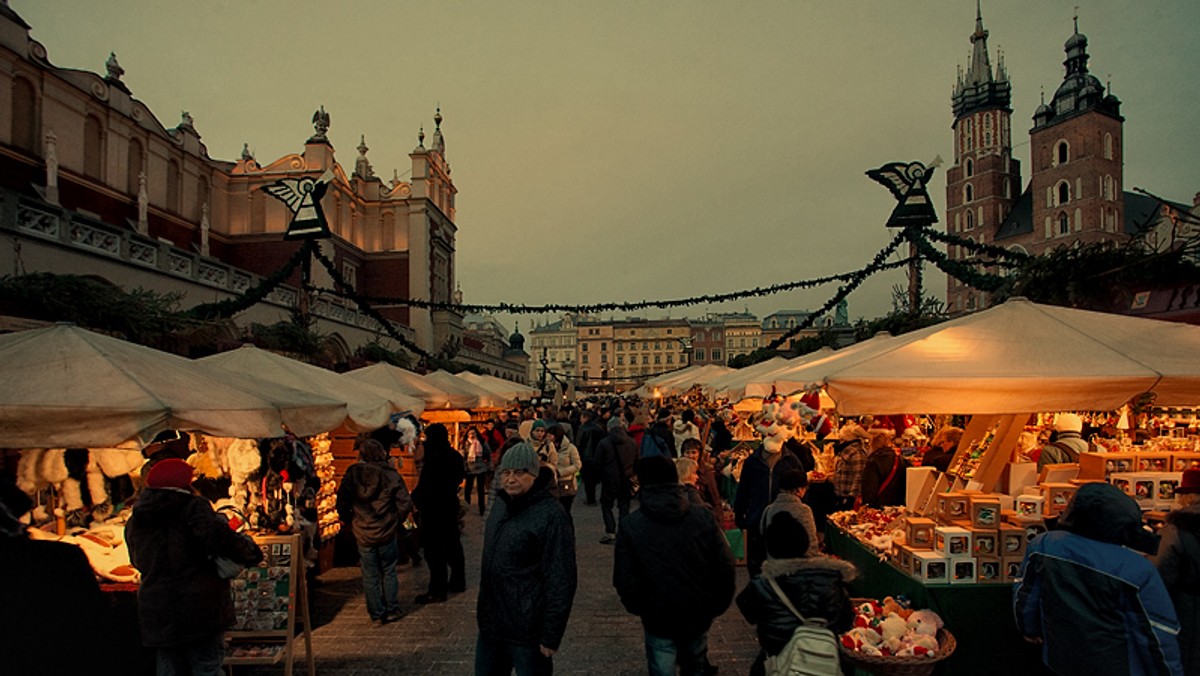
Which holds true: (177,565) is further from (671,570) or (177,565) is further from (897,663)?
(897,663)

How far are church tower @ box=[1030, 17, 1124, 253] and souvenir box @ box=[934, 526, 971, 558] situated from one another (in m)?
78.3

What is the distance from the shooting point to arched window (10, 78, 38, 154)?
20500mm

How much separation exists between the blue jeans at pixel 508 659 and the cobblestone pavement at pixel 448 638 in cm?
173

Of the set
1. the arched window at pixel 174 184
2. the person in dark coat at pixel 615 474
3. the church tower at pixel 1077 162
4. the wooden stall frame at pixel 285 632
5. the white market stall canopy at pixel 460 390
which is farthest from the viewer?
the church tower at pixel 1077 162

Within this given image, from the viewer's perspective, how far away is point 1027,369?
463cm

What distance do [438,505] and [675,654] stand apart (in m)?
4.03

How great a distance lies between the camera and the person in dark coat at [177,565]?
390cm

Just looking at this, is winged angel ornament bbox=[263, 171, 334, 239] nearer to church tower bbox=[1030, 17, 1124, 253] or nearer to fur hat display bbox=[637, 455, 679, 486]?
fur hat display bbox=[637, 455, 679, 486]

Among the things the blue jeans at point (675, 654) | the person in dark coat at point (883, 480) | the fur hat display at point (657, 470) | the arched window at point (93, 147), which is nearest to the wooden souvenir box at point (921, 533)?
the blue jeans at point (675, 654)

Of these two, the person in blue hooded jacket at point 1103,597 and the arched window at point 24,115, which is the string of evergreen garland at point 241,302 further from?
the arched window at point 24,115

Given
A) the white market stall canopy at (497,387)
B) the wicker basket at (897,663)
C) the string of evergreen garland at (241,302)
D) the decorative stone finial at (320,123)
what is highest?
the decorative stone finial at (320,123)

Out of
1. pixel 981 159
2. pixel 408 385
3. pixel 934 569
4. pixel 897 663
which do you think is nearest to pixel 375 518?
pixel 897 663

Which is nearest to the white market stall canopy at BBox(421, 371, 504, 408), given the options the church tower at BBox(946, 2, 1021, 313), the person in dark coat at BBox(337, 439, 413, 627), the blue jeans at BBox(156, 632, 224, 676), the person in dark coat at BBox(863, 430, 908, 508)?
the person in dark coat at BBox(337, 439, 413, 627)

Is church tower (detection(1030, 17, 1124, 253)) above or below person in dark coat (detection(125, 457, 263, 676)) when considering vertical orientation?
above
